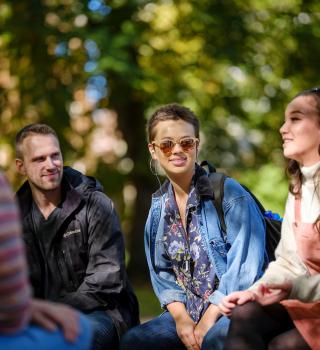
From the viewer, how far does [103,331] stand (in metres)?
4.18

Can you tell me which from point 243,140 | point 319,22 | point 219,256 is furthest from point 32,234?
point 243,140

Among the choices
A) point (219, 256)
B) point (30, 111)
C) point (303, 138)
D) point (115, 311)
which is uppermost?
point (30, 111)

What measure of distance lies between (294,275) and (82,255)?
1493 mm

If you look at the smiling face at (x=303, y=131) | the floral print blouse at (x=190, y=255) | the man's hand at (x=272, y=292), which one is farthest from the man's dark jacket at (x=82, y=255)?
the smiling face at (x=303, y=131)

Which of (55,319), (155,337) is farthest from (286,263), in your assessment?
(55,319)

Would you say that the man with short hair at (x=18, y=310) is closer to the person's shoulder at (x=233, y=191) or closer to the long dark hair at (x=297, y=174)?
the long dark hair at (x=297, y=174)

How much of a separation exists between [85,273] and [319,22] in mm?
9429

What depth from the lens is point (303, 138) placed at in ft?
12.0

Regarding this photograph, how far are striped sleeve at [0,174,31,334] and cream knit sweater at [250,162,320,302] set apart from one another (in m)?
1.54

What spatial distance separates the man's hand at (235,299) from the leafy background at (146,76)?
787 cm

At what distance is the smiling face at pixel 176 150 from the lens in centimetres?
427

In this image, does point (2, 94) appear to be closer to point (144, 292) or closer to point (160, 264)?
point (144, 292)

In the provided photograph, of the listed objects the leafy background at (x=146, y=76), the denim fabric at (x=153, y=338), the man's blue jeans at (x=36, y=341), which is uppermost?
the leafy background at (x=146, y=76)

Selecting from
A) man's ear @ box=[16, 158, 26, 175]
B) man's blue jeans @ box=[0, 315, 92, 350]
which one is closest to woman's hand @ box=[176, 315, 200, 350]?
man's ear @ box=[16, 158, 26, 175]
